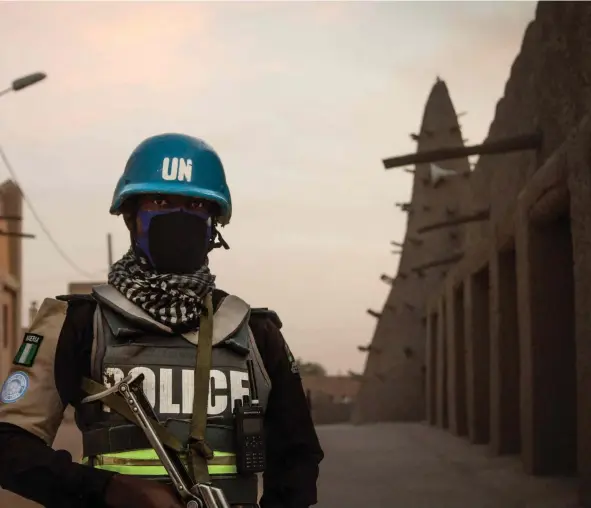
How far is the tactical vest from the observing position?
2.25 meters

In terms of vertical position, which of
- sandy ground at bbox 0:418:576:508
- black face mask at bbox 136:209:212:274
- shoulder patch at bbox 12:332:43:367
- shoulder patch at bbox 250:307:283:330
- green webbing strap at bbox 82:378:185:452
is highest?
black face mask at bbox 136:209:212:274

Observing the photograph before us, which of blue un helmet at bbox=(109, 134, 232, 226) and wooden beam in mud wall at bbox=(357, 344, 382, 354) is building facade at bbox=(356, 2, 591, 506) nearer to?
blue un helmet at bbox=(109, 134, 232, 226)

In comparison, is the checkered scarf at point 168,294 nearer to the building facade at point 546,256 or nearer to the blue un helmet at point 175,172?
the blue un helmet at point 175,172

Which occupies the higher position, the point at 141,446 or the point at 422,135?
the point at 422,135

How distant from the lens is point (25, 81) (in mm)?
12289

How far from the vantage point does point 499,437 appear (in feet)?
35.4

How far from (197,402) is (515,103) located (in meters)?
10.1

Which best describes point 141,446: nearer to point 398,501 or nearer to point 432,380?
point 398,501

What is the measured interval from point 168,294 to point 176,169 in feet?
1.16

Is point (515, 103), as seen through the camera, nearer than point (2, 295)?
Yes

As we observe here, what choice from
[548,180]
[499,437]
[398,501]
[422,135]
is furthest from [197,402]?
[422,135]

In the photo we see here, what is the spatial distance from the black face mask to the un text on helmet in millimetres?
87

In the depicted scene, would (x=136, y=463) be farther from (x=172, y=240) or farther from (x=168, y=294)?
(x=172, y=240)

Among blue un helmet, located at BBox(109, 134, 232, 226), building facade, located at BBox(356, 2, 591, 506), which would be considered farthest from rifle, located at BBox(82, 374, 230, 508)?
building facade, located at BBox(356, 2, 591, 506)
